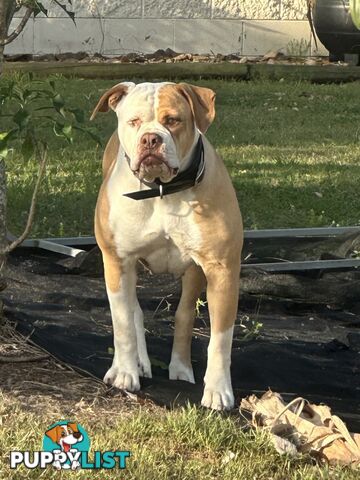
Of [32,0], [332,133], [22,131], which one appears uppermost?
[32,0]

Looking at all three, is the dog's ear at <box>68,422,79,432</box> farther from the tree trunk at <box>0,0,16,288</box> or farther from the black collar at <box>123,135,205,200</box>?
the tree trunk at <box>0,0,16,288</box>

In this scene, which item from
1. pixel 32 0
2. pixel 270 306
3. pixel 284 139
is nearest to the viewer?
pixel 32 0

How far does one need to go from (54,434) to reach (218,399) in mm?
717

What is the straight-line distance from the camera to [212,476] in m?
3.78

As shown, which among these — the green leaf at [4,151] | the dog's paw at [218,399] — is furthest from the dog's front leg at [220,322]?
the green leaf at [4,151]

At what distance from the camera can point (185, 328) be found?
191 inches

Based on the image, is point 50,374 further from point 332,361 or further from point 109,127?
point 109,127

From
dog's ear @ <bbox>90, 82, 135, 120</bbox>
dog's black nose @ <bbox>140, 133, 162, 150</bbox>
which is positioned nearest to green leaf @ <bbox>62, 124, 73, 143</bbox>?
dog's ear @ <bbox>90, 82, 135, 120</bbox>

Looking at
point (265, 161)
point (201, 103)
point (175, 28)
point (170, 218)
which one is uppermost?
point (201, 103)

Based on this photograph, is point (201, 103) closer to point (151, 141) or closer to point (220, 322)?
point (151, 141)

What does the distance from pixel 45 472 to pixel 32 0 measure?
6.25ft

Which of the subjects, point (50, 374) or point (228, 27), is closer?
point (50, 374)

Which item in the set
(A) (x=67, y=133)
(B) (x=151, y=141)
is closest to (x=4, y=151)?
(A) (x=67, y=133)

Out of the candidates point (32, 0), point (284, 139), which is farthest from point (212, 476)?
point (284, 139)
